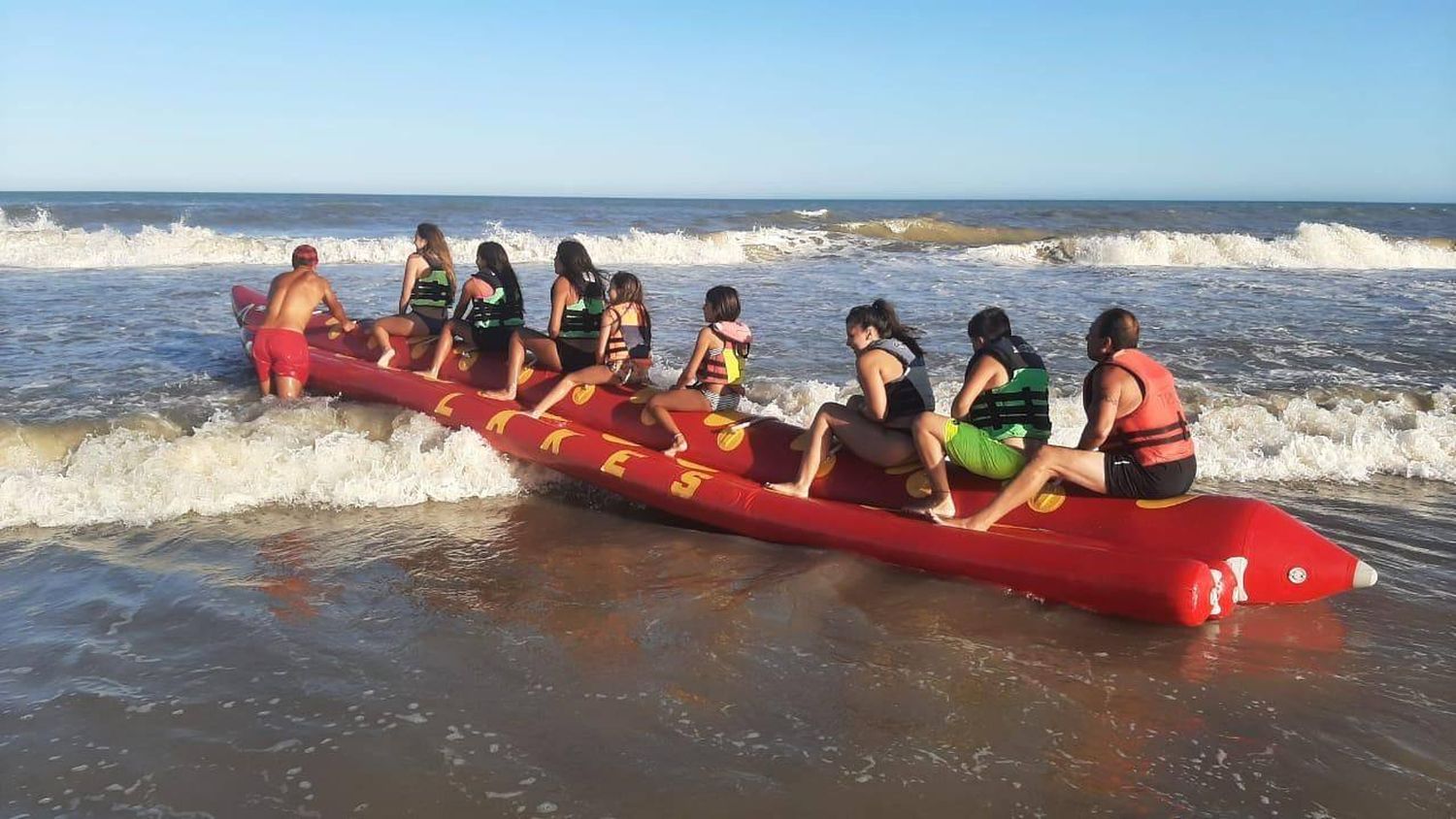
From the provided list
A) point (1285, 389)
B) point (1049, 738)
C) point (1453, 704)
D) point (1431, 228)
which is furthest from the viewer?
point (1431, 228)

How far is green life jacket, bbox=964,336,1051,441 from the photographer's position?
501 cm

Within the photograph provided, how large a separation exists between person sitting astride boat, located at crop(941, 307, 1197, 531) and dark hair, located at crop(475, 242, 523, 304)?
174 inches

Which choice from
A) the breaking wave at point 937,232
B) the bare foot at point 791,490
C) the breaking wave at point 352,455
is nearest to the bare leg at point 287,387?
the breaking wave at point 352,455

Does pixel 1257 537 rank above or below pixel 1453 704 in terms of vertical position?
above

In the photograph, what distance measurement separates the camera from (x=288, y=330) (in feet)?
26.8

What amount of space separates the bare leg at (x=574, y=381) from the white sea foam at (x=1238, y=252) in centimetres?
1735

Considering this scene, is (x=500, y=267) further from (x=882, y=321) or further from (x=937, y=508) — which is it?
(x=937, y=508)

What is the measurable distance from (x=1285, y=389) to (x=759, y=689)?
7.08 m

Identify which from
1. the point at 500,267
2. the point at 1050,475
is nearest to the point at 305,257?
the point at 500,267

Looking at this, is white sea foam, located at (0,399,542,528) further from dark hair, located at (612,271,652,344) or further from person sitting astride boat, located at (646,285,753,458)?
dark hair, located at (612,271,652,344)

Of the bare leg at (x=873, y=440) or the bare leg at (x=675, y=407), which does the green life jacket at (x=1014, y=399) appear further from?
the bare leg at (x=675, y=407)

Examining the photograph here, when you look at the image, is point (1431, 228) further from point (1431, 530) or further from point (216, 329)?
point (216, 329)

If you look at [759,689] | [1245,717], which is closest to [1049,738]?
[1245,717]

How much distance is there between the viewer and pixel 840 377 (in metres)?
9.46
